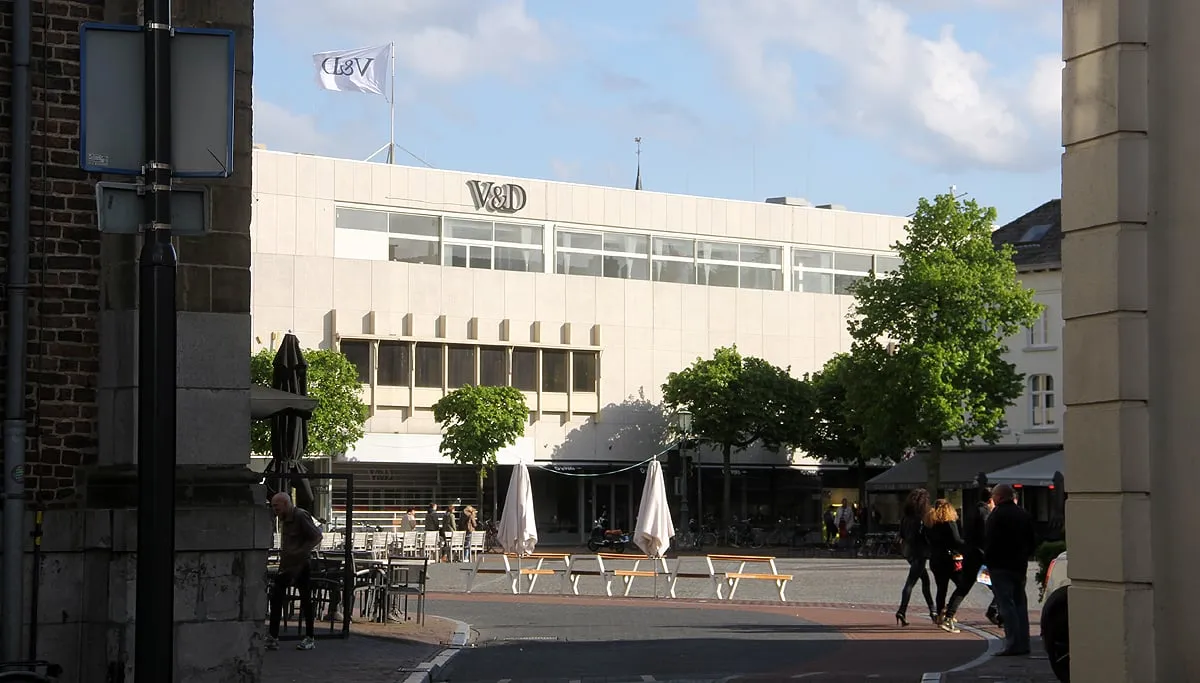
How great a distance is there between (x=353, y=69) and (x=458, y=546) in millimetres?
29471

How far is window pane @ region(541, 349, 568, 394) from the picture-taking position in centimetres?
6612

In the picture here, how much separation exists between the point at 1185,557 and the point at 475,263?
55.4m

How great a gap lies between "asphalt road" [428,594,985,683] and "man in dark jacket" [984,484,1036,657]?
1.56 feet

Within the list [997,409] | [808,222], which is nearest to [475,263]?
[808,222]

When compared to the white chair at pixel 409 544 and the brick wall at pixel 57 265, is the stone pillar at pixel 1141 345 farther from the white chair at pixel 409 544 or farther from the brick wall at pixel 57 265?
the white chair at pixel 409 544

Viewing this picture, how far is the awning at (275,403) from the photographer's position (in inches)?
765

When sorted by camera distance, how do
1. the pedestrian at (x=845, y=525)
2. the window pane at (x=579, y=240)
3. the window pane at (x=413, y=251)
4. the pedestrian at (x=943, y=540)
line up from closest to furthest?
1. the pedestrian at (x=943, y=540)
2. the pedestrian at (x=845, y=525)
3. the window pane at (x=413, y=251)
4. the window pane at (x=579, y=240)

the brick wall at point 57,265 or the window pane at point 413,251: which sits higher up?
the window pane at point 413,251

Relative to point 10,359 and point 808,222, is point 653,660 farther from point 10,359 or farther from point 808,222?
point 808,222

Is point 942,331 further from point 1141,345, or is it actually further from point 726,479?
point 1141,345

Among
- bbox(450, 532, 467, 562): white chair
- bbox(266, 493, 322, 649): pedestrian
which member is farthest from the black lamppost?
bbox(266, 493, 322, 649): pedestrian

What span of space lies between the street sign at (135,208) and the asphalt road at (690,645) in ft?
24.0

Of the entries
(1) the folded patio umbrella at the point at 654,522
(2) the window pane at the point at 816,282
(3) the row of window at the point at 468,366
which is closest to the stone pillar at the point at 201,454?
(1) the folded patio umbrella at the point at 654,522

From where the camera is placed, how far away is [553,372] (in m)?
66.4
